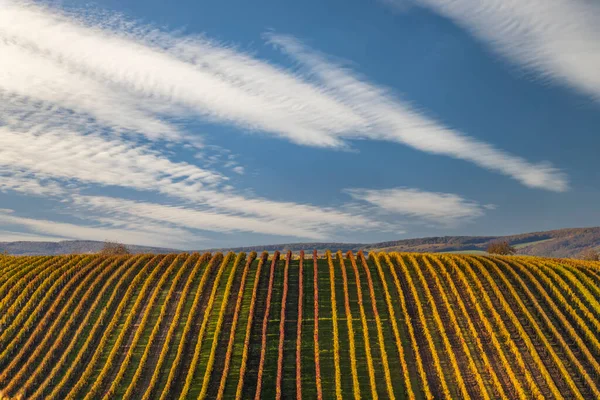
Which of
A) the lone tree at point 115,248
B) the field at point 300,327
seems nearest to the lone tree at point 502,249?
the field at point 300,327

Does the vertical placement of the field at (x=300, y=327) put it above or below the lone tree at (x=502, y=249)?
below

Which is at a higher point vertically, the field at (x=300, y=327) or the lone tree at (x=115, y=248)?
the lone tree at (x=115, y=248)

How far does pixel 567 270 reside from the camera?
154 ft

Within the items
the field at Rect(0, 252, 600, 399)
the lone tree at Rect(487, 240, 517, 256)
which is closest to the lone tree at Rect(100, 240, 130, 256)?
the field at Rect(0, 252, 600, 399)

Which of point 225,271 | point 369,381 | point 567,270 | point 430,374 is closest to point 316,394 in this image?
point 369,381

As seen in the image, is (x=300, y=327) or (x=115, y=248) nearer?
(x=300, y=327)

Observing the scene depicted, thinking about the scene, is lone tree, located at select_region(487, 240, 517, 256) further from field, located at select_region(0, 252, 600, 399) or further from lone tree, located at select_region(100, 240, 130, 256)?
lone tree, located at select_region(100, 240, 130, 256)

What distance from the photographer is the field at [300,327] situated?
1324 inches

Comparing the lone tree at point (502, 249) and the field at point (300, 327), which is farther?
the lone tree at point (502, 249)

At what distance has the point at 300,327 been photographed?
3862cm

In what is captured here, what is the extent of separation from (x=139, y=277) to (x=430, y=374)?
920 inches

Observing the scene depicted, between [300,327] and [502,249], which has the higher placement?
[502,249]

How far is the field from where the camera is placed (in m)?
33.6

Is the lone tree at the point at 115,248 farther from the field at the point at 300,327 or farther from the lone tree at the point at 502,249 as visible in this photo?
the lone tree at the point at 502,249
